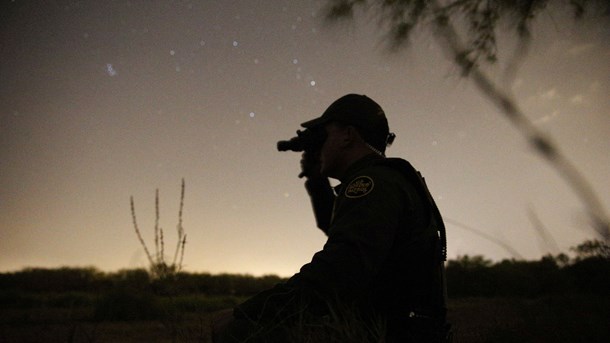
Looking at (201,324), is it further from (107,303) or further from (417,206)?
(107,303)

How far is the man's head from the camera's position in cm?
181

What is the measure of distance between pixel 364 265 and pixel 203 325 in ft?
2.35

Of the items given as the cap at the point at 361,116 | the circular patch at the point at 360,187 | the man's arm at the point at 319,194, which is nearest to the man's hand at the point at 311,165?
the man's arm at the point at 319,194

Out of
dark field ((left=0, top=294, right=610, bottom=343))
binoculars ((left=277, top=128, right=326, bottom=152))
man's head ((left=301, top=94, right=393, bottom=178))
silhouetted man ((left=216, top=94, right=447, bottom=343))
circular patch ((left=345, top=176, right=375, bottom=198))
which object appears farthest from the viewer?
binoculars ((left=277, top=128, right=326, bottom=152))

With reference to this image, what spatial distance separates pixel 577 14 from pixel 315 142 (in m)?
1.80

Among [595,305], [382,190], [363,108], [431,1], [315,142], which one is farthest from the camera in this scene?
[595,305]

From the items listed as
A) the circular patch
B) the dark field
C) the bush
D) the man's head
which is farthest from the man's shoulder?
the bush

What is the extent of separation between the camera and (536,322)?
10.6 feet

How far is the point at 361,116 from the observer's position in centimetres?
182

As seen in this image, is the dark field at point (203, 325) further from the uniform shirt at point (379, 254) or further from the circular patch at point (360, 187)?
the circular patch at point (360, 187)

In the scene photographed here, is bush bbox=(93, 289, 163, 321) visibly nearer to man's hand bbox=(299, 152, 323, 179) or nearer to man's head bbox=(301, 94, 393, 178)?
man's hand bbox=(299, 152, 323, 179)

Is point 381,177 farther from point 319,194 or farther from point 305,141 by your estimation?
point 319,194

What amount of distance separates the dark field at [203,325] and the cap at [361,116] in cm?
101

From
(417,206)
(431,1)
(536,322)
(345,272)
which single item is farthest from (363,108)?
(536,322)
